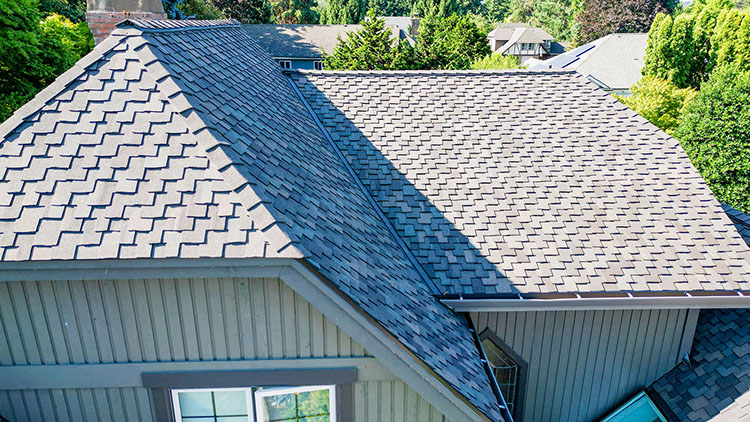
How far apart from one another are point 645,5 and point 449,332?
64.9 metres

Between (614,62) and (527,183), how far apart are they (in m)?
32.2

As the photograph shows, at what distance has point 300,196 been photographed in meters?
4.67

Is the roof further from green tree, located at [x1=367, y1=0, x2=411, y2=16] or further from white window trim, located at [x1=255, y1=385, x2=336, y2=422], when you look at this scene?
green tree, located at [x1=367, y1=0, x2=411, y2=16]

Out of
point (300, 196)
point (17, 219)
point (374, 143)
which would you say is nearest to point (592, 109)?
point (374, 143)

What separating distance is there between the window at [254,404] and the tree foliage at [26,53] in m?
14.5

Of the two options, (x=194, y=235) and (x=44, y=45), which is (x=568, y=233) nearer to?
(x=194, y=235)

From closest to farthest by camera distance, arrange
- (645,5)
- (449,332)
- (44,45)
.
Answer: (449,332), (44,45), (645,5)

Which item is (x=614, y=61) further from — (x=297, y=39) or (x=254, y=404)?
(x=254, y=404)

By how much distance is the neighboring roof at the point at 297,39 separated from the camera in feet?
124

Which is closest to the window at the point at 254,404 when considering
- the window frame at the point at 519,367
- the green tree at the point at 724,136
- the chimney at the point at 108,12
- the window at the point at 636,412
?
the window frame at the point at 519,367

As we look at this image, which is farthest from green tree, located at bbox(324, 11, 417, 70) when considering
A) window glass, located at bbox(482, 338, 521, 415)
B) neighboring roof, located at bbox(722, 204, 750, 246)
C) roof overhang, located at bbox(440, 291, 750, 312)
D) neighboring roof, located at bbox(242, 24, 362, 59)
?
neighboring roof, located at bbox(242, 24, 362, 59)

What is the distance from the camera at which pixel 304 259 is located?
363cm

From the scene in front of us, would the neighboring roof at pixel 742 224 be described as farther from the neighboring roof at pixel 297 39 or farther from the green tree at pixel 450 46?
the neighboring roof at pixel 297 39

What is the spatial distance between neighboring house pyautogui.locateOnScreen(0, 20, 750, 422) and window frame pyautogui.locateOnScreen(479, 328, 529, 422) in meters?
0.03
